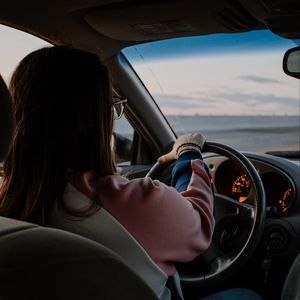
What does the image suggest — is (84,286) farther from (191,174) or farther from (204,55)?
(204,55)

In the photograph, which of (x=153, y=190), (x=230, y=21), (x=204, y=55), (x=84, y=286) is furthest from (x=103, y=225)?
(x=204, y=55)

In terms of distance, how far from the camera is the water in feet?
17.6

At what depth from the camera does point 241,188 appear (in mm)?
3314

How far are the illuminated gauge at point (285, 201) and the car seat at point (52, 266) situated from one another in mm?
2001

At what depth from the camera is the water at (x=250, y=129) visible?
17.6 ft

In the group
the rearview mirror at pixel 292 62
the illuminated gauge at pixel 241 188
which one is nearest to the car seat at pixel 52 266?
the rearview mirror at pixel 292 62

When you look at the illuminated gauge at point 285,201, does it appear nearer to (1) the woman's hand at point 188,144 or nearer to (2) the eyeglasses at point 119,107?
(1) the woman's hand at point 188,144

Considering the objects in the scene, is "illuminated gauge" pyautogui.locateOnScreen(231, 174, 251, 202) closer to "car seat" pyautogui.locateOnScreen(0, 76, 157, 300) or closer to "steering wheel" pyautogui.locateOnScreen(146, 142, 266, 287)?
"steering wheel" pyautogui.locateOnScreen(146, 142, 266, 287)

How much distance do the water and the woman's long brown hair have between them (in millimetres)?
3056

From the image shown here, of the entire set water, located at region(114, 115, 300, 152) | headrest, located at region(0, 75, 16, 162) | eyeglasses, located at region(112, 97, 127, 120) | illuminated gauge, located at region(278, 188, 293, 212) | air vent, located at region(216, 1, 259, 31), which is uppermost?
headrest, located at region(0, 75, 16, 162)

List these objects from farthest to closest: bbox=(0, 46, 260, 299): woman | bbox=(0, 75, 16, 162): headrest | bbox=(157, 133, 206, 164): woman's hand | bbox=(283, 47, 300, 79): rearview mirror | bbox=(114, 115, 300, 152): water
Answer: bbox=(114, 115, 300, 152): water, bbox=(283, 47, 300, 79): rearview mirror, bbox=(157, 133, 206, 164): woman's hand, bbox=(0, 46, 260, 299): woman, bbox=(0, 75, 16, 162): headrest

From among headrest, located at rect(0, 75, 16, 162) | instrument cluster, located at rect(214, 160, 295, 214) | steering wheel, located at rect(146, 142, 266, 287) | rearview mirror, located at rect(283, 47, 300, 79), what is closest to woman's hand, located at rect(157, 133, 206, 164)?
steering wheel, located at rect(146, 142, 266, 287)

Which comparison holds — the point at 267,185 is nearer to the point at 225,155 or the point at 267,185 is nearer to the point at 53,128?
the point at 225,155

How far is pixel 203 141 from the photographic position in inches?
97.8
